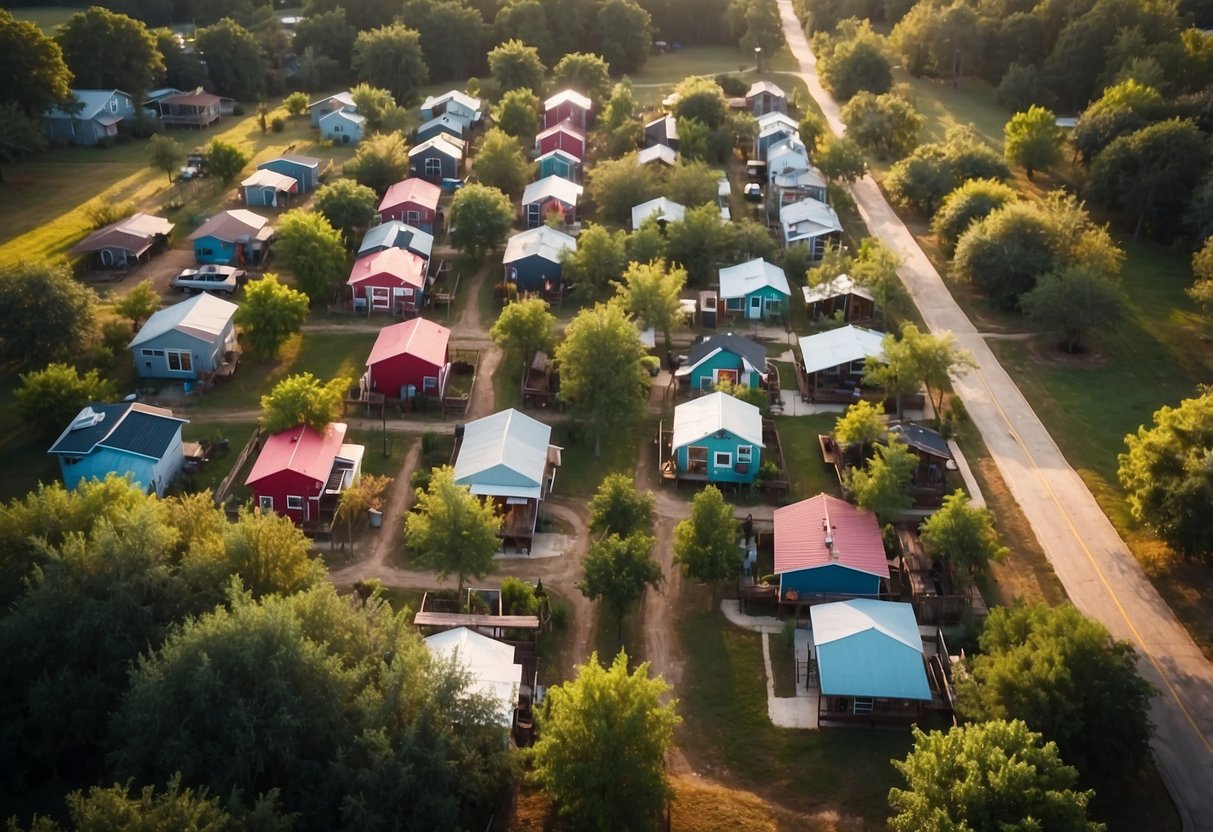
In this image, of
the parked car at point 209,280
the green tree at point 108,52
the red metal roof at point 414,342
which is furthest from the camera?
the green tree at point 108,52

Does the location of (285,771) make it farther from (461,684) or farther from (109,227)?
(109,227)

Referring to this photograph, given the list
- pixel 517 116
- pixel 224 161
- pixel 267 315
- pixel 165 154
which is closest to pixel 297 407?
pixel 267 315

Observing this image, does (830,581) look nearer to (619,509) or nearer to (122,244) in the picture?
(619,509)

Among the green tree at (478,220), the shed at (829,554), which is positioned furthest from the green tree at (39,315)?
the shed at (829,554)

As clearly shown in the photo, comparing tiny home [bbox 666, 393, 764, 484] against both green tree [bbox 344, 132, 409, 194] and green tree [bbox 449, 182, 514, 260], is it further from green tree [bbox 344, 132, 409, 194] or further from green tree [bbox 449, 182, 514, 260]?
green tree [bbox 344, 132, 409, 194]

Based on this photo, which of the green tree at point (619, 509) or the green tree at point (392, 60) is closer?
the green tree at point (619, 509)

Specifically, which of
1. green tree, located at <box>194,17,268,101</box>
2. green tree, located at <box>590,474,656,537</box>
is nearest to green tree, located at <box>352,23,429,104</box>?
green tree, located at <box>194,17,268,101</box>

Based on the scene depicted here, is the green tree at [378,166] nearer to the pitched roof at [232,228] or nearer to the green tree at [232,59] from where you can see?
the pitched roof at [232,228]
